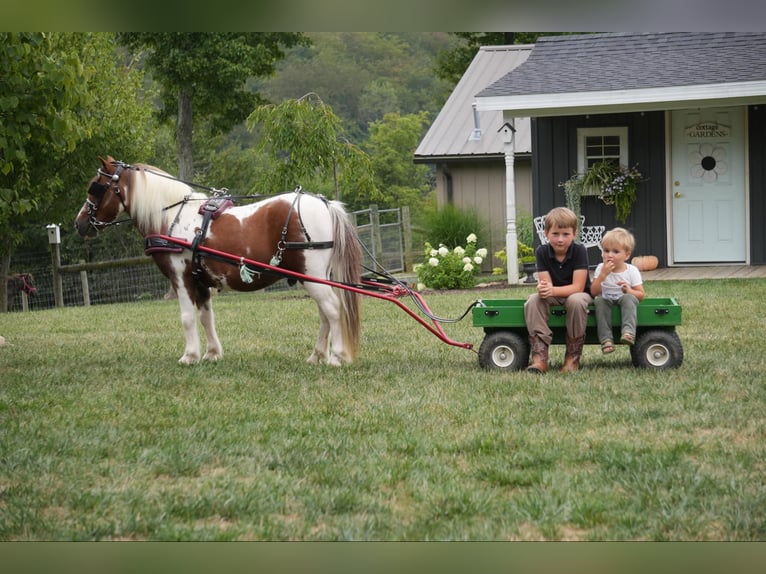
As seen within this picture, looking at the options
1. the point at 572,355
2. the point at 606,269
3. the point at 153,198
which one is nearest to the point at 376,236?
the point at 153,198

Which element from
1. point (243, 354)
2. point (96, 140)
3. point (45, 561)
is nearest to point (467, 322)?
point (243, 354)

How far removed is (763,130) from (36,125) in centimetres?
1215

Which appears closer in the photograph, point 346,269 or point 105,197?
point 346,269

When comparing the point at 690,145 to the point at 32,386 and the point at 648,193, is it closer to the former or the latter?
the point at 648,193

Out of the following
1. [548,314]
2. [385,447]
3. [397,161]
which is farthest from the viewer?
[397,161]

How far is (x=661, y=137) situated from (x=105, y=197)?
10897 mm

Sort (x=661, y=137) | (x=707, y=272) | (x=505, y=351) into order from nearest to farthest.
Answer: (x=505, y=351)
(x=707, y=272)
(x=661, y=137)

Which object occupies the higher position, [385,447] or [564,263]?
[564,263]

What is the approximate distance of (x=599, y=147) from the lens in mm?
16578

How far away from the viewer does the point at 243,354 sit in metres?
8.62

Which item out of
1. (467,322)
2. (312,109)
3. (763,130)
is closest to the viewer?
(467,322)

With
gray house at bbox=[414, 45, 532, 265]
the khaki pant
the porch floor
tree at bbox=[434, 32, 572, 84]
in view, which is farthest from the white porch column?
tree at bbox=[434, 32, 572, 84]

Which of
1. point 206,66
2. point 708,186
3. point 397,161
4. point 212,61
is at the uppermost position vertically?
point 212,61

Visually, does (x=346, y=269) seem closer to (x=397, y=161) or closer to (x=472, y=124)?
(x=472, y=124)
